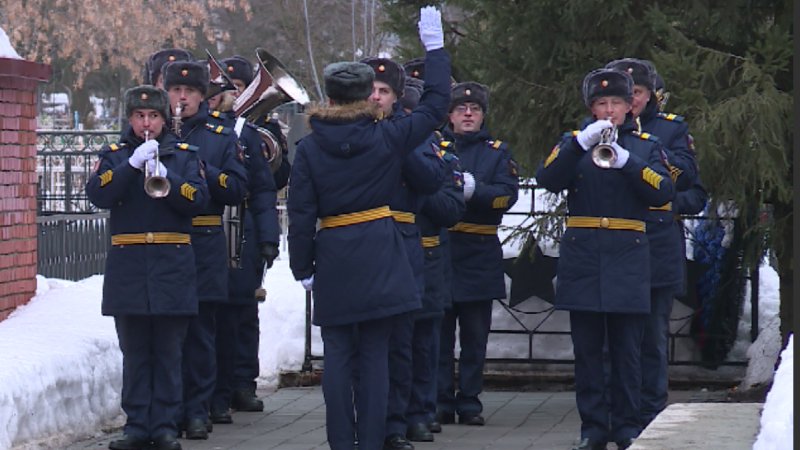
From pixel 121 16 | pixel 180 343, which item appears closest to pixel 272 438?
pixel 180 343

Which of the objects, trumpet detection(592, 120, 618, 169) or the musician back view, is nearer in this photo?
trumpet detection(592, 120, 618, 169)

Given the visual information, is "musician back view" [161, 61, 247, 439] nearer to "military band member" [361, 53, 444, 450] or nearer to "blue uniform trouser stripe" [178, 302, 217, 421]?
"blue uniform trouser stripe" [178, 302, 217, 421]

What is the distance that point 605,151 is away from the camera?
6.73m

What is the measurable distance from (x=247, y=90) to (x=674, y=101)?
2657mm

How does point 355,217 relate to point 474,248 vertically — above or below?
above

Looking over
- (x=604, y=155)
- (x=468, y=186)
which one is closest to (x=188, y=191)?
(x=468, y=186)

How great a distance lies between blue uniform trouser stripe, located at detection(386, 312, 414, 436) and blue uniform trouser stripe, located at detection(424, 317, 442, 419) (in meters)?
0.66

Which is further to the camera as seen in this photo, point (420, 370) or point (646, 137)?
point (420, 370)

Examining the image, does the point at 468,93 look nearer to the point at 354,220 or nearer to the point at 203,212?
the point at 203,212

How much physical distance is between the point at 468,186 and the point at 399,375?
1483 millimetres

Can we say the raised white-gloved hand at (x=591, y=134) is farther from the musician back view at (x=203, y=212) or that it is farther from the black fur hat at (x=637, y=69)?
the musician back view at (x=203, y=212)

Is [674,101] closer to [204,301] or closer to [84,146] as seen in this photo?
[204,301]

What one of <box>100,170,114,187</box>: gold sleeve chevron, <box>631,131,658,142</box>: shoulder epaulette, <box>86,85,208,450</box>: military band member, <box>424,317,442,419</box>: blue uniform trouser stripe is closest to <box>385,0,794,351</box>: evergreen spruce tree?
<box>631,131,658,142</box>: shoulder epaulette

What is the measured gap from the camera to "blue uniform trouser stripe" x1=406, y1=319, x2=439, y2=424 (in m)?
7.59
